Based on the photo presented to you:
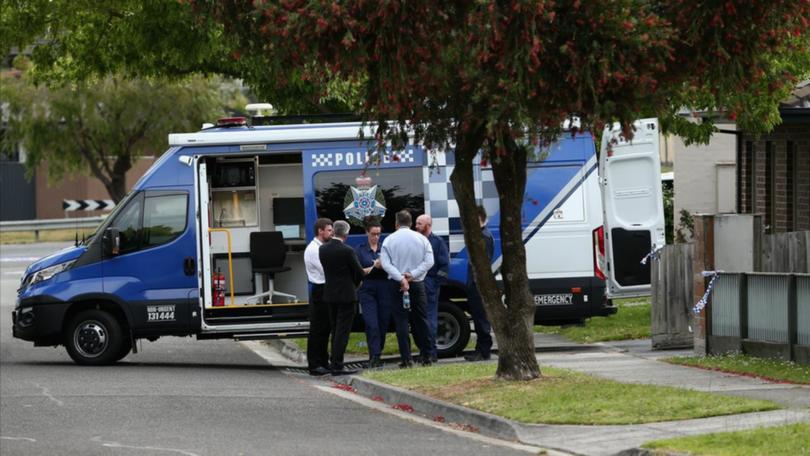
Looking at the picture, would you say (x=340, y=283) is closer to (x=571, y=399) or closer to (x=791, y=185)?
(x=571, y=399)

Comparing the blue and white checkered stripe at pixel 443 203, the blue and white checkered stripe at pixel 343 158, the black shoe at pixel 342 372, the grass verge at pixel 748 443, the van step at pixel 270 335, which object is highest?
the blue and white checkered stripe at pixel 343 158

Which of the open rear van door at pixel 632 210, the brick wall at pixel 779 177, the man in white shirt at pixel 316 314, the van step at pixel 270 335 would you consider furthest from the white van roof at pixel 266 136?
the brick wall at pixel 779 177

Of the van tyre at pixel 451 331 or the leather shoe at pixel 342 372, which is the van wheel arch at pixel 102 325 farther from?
the van tyre at pixel 451 331

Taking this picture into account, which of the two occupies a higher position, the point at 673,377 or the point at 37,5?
the point at 37,5

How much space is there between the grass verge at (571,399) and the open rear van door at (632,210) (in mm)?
5742

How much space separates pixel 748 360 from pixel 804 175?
266 inches

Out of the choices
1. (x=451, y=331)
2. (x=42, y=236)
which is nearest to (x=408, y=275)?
(x=451, y=331)

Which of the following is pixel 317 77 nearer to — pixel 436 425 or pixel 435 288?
pixel 436 425

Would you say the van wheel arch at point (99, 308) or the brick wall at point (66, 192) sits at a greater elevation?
the brick wall at point (66, 192)

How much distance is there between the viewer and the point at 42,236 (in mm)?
50688

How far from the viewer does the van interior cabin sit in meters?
18.6

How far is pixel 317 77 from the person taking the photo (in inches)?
498

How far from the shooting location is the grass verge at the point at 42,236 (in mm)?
48688

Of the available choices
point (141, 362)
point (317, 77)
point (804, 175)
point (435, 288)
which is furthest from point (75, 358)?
point (804, 175)
